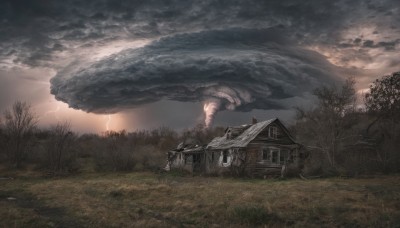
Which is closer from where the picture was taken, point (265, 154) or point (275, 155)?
point (265, 154)

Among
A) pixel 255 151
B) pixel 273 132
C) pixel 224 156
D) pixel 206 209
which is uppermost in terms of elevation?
pixel 273 132

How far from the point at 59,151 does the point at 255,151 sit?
26.0 meters

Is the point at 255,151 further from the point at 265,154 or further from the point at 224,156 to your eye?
the point at 224,156

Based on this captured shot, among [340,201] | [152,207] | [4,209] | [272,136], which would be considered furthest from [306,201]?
[272,136]

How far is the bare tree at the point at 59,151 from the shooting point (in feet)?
147

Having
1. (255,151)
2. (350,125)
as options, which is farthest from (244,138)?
(350,125)

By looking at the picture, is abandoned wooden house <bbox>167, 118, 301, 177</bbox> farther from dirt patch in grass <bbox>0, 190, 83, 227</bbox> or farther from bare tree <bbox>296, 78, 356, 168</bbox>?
dirt patch in grass <bbox>0, 190, 83, 227</bbox>

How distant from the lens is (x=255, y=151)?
3700 centimetres

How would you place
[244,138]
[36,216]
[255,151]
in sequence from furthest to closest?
1. [244,138]
2. [255,151]
3. [36,216]

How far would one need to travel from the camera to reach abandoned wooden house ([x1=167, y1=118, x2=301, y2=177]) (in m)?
36.4

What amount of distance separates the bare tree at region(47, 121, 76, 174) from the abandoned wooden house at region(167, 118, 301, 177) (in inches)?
740

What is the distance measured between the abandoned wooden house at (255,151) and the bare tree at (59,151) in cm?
1881

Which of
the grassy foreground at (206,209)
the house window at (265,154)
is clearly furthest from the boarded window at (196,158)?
the grassy foreground at (206,209)

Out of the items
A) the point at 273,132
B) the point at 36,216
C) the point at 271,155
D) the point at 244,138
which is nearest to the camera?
the point at 36,216
